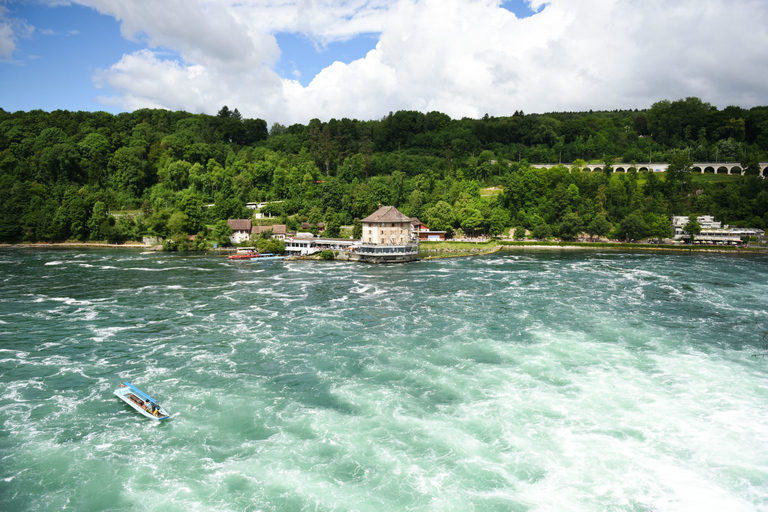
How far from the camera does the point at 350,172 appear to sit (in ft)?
287

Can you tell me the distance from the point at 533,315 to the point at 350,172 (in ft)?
205

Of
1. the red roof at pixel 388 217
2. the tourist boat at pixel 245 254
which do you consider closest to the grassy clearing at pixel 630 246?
the red roof at pixel 388 217

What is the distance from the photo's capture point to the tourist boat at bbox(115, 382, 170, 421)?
1723 cm

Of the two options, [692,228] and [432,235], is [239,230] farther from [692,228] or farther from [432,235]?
[692,228]

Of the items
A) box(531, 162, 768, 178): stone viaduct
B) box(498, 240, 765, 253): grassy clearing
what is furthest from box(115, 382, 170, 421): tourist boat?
box(531, 162, 768, 178): stone viaduct

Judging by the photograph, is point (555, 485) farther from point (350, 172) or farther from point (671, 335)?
point (350, 172)

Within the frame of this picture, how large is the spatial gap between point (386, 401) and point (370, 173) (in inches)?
2996

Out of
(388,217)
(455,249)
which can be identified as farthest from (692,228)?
(388,217)

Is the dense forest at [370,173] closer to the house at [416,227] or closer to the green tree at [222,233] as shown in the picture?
the green tree at [222,233]

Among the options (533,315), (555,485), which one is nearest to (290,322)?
(533,315)

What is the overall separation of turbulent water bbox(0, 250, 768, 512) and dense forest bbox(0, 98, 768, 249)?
3921 centimetres

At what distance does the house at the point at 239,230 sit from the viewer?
224ft

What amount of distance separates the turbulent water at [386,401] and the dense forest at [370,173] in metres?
39.2

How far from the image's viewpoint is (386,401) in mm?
18594
